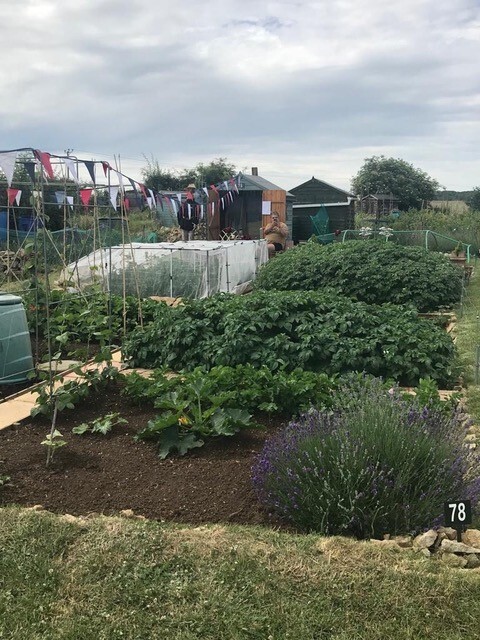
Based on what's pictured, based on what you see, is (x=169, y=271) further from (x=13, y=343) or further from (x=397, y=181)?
(x=397, y=181)

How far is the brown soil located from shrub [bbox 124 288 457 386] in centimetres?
127

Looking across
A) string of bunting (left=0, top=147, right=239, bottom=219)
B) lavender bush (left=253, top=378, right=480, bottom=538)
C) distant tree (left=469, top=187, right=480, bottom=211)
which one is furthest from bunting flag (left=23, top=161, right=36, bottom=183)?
distant tree (left=469, top=187, right=480, bottom=211)

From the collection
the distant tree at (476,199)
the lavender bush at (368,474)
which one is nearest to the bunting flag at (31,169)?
the lavender bush at (368,474)

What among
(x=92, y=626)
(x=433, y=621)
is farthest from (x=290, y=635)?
(x=92, y=626)

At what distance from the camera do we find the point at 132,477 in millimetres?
3605

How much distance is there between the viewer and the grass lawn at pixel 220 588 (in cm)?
231

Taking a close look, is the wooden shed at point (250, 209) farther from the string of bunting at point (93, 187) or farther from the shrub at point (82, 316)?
the shrub at point (82, 316)

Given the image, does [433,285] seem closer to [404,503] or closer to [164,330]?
[164,330]

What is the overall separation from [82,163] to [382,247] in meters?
6.25

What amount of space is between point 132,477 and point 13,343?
2956 millimetres

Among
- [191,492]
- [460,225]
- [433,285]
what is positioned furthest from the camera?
[460,225]

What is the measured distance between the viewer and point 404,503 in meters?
2.89

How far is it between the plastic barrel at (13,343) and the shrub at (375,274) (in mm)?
5511

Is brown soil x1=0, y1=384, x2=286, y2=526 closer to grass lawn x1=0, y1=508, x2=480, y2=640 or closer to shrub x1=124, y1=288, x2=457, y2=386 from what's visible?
grass lawn x1=0, y1=508, x2=480, y2=640
